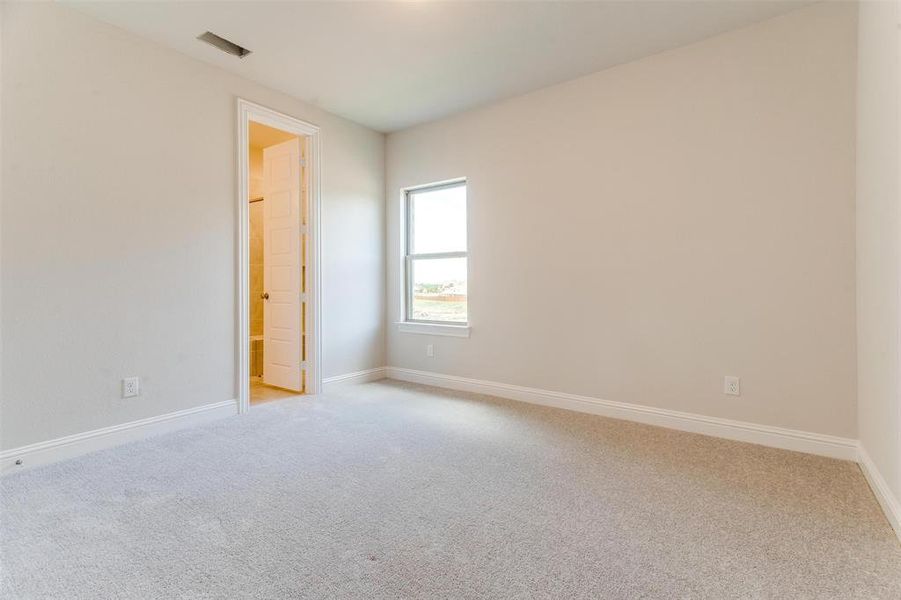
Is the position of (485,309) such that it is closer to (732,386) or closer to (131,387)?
(732,386)

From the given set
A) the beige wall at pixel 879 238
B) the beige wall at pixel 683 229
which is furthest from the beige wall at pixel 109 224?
the beige wall at pixel 879 238

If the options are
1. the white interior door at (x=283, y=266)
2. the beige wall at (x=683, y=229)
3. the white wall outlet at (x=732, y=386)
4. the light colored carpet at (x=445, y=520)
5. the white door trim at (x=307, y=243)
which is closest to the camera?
the light colored carpet at (x=445, y=520)

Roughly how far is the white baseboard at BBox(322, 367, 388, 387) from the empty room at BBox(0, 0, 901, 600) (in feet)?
0.13

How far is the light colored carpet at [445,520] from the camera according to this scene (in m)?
1.44

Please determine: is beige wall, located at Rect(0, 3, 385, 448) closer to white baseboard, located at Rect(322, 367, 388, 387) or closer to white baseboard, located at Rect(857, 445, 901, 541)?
white baseboard, located at Rect(322, 367, 388, 387)

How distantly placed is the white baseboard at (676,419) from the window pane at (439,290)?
2.08 ft

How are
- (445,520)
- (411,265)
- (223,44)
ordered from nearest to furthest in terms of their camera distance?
(445,520), (223,44), (411,265)

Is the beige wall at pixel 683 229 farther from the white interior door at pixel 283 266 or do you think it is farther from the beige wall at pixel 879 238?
the white interior door at pixel 283 266

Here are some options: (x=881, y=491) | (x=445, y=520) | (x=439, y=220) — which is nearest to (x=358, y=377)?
(x=439, y=220)

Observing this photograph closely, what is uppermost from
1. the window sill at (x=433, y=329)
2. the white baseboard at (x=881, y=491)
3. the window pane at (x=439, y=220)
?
the window pane at (x=439, y=220)

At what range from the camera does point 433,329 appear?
4.34 meters

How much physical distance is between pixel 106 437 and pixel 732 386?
4026 millimetres

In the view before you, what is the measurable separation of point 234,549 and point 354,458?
0.91 meters

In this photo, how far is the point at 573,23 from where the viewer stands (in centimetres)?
270
